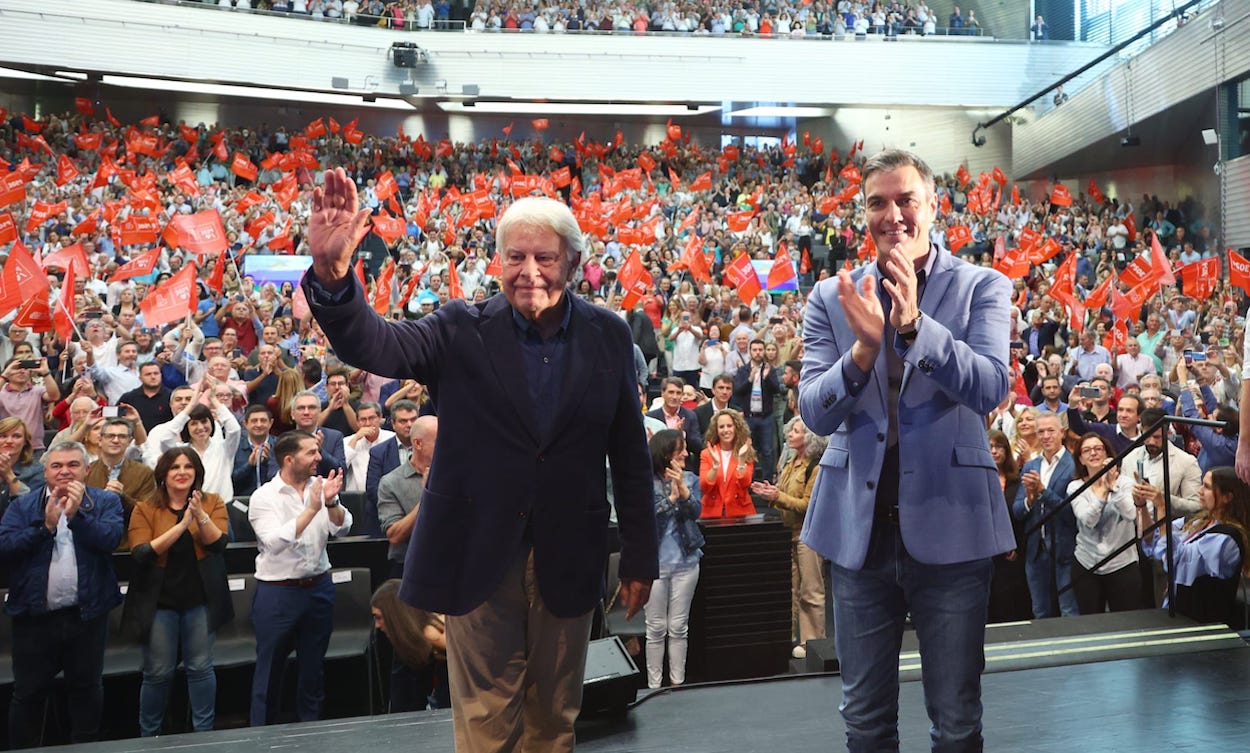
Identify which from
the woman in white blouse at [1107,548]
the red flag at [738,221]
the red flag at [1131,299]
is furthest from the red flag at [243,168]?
the woman in white blouse at [1107,548]

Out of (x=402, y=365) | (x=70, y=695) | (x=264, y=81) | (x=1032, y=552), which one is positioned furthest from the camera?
(x=264, y=81)

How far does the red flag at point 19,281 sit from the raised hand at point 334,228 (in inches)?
326

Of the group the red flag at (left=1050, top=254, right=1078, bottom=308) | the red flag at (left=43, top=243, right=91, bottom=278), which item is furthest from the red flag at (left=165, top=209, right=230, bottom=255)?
the red flag at (left=1050, top=254, right=1078, bottom=308)

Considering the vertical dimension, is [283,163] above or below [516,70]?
below

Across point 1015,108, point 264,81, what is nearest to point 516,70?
point 264,81

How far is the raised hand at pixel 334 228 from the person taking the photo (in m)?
2.06

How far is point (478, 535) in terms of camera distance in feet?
7.38

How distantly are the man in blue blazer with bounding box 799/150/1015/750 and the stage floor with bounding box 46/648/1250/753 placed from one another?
49.2 inches

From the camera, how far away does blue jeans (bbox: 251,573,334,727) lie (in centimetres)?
512

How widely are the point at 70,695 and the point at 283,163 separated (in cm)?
1772

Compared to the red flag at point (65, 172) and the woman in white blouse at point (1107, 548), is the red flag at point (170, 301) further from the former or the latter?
the red flag at point (65, 172)

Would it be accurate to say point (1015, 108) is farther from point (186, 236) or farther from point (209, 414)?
point (209, 414)

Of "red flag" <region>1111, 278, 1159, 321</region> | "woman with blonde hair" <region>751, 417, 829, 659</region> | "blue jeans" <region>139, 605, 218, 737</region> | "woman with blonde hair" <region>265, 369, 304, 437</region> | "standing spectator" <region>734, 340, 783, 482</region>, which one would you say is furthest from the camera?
"red flag" <region>1111, 278, 1159, 321</region>

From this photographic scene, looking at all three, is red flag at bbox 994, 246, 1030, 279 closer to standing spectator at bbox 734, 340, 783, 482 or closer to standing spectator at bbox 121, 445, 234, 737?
standing spectator at bbox 734, 340, 783, 482
